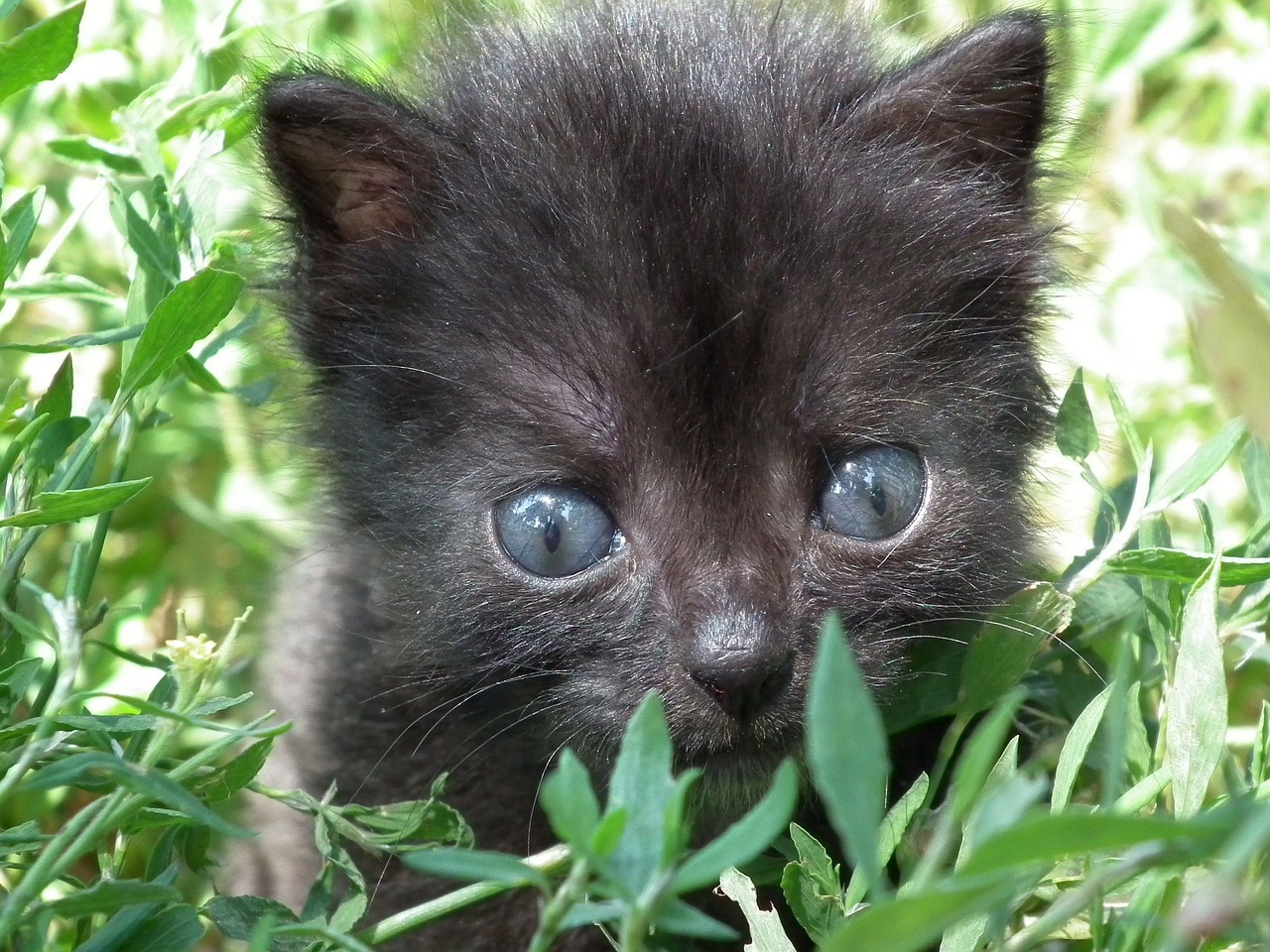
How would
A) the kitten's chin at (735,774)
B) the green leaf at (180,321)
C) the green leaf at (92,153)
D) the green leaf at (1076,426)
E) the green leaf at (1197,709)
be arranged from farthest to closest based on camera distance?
the green leaf at (92,153)
the green leaf at (1076,426)
the kitten's chin at (735,774)
the green leaf at (180,321)
the green leaf at (1197,709)

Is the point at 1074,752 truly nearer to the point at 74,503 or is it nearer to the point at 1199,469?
the point at 1199,469

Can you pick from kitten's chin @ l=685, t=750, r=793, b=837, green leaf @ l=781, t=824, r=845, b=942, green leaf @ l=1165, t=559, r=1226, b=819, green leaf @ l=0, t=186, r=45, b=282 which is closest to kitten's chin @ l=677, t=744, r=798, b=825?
kitten's chin @ l=685, t=750, r=793, b=837

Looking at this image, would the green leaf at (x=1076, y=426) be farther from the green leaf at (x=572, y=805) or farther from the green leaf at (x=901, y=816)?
the green leaf at (x=572, y=805)

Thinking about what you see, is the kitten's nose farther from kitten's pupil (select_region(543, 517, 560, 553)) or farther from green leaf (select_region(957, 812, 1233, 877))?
green leaf (select_region(957, 812, 1233, 877))

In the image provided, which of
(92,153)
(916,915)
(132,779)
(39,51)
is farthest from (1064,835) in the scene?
(92,153)

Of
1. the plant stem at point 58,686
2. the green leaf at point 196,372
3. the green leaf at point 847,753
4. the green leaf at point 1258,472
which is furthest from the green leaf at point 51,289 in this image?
the green leaf at point 1258,472

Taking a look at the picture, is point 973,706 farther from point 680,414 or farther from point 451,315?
point 451,315
